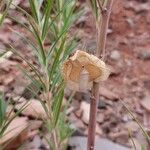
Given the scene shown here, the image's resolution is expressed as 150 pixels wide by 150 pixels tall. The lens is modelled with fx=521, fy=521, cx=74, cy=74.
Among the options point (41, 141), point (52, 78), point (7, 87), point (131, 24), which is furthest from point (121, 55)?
point (52, 78)

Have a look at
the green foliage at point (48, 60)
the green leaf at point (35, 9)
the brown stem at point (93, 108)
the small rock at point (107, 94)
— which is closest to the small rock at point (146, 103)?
the small rock at point (107, 94)

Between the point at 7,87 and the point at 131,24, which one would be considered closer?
the point at 7,87

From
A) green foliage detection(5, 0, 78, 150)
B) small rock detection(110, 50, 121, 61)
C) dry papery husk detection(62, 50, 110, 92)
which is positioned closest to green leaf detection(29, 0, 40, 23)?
green foliage detection(5, 0, 78, 150)

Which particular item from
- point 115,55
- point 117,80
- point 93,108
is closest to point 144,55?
point 115,55

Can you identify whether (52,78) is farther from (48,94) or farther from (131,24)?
(131,24)

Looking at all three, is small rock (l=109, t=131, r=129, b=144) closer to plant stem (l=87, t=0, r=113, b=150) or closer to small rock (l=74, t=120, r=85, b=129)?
small rock (l=74, t=120, r=85, b=129)
